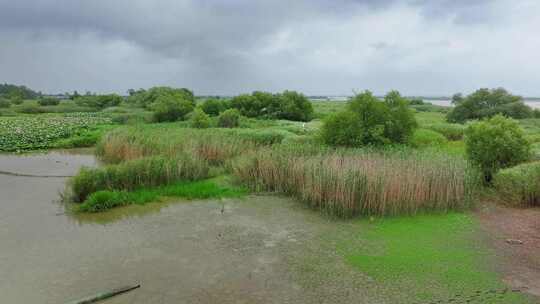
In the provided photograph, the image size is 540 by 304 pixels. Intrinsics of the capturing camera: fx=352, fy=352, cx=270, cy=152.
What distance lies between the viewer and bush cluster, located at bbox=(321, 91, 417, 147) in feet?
40.3

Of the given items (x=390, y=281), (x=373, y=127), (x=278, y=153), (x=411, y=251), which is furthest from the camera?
(x=373, y=127)

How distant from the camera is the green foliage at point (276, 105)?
26.7m

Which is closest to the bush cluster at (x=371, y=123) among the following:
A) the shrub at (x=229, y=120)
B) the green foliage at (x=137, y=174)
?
the green foliage at (x=137, y=174)

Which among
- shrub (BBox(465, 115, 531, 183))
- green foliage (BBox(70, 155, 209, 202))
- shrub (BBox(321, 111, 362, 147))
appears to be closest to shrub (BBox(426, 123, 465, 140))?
shrub (BBox(321, 111, 362, 147))

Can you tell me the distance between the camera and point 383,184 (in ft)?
24.4

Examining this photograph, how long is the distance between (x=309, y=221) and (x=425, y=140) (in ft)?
35.2

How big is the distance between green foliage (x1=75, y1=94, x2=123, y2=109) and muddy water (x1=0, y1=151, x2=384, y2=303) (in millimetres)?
46298

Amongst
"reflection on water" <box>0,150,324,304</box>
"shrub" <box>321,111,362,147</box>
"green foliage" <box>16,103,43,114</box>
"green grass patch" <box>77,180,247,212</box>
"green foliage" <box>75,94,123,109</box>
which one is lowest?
"reflection on water" <box>0,150,324,304</box>

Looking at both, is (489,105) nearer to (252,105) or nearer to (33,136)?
(252,105)

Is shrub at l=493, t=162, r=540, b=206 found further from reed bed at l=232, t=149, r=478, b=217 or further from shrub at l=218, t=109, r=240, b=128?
shrub at l=218, t=109, r=240, b=128

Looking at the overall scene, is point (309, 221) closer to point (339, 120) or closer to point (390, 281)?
point (390, 281)

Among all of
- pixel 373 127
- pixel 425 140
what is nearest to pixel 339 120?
pixel 373 127

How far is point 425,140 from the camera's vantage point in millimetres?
15828

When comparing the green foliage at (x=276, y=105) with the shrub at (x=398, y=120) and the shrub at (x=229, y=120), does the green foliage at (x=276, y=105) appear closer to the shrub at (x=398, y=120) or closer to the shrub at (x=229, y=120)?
the shrub at (x=229, y=120)
